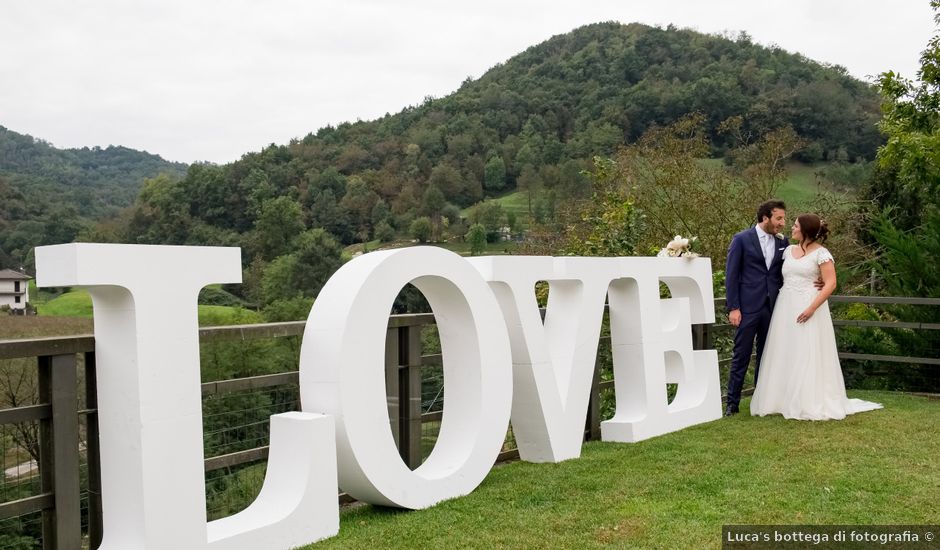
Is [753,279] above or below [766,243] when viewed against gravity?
below

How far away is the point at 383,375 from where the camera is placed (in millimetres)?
4219

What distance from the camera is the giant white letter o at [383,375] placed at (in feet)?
13.1

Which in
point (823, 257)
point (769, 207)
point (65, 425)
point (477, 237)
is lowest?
point (65, 425)

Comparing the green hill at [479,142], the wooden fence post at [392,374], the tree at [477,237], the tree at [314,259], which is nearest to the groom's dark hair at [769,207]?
the wooden fence post at [392,374]

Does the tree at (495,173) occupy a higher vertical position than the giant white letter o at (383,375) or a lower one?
higher

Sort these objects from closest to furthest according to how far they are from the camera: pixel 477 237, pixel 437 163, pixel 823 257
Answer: pixel 823 257 < pixel 477 237 < pixel 437 163

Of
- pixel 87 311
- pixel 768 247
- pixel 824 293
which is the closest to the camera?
pixel 824 293

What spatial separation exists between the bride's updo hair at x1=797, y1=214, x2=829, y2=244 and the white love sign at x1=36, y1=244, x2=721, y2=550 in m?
1.41

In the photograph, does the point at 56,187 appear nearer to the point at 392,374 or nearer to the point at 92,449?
the point at 392,374

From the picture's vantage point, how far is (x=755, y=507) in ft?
13.5

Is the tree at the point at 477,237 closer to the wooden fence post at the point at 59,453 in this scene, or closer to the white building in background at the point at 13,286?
the white building in background at the point at 13,286

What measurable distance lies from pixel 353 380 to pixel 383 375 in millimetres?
253

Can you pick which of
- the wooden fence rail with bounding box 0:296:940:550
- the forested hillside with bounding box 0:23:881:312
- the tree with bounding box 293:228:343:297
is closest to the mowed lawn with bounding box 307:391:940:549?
the wooden fence rail with bounding box 0:296:940:550

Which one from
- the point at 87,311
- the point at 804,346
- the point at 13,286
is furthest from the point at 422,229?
the point at 804,346
